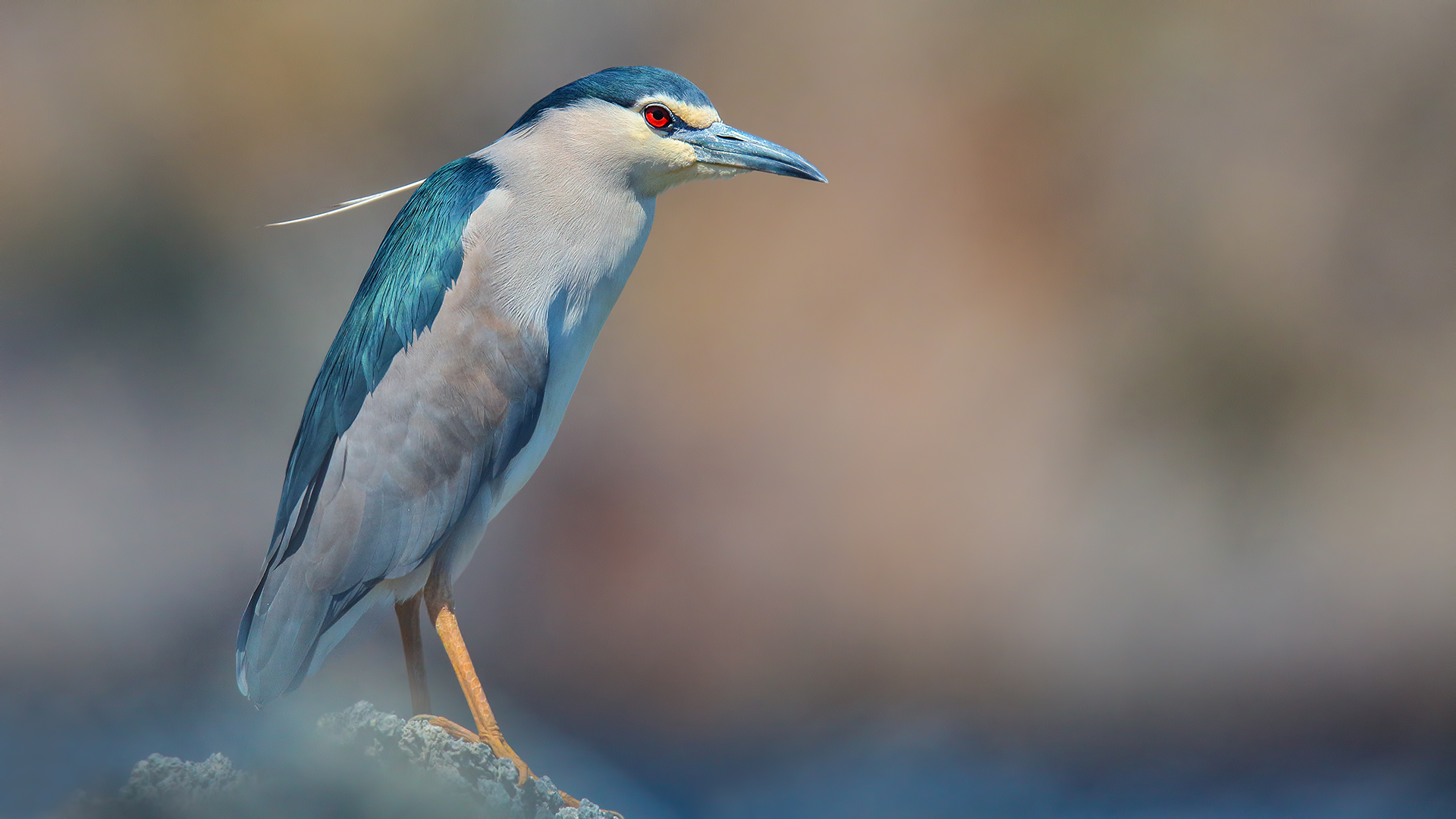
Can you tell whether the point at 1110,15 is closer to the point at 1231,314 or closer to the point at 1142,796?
the point at 1231,314

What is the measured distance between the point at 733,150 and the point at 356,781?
89cm

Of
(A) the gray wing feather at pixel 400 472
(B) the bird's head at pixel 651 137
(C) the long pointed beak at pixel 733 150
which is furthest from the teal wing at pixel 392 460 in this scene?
(C) the long pointed beak at pixel 733 150

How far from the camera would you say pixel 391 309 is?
4.08ft

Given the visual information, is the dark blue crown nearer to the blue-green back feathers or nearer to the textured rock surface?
the blue-green back feathers

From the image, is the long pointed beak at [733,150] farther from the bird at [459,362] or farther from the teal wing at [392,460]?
the teal wing at [392,460]

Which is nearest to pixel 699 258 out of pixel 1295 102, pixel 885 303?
pixel 885 303

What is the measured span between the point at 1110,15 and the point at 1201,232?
763mm

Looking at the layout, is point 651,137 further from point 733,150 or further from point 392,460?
point 392,460

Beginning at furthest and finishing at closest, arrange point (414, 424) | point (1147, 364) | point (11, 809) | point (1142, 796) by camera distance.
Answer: point (1147, 364), point (1142, 796), point (414, 424), point (11, 809)

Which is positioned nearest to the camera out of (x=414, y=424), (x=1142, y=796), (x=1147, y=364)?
(x=414, y=424)

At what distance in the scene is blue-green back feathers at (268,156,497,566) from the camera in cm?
122

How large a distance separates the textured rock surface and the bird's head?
738 mm

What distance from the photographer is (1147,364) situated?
3.05 metres

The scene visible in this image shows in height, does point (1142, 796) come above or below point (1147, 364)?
below
